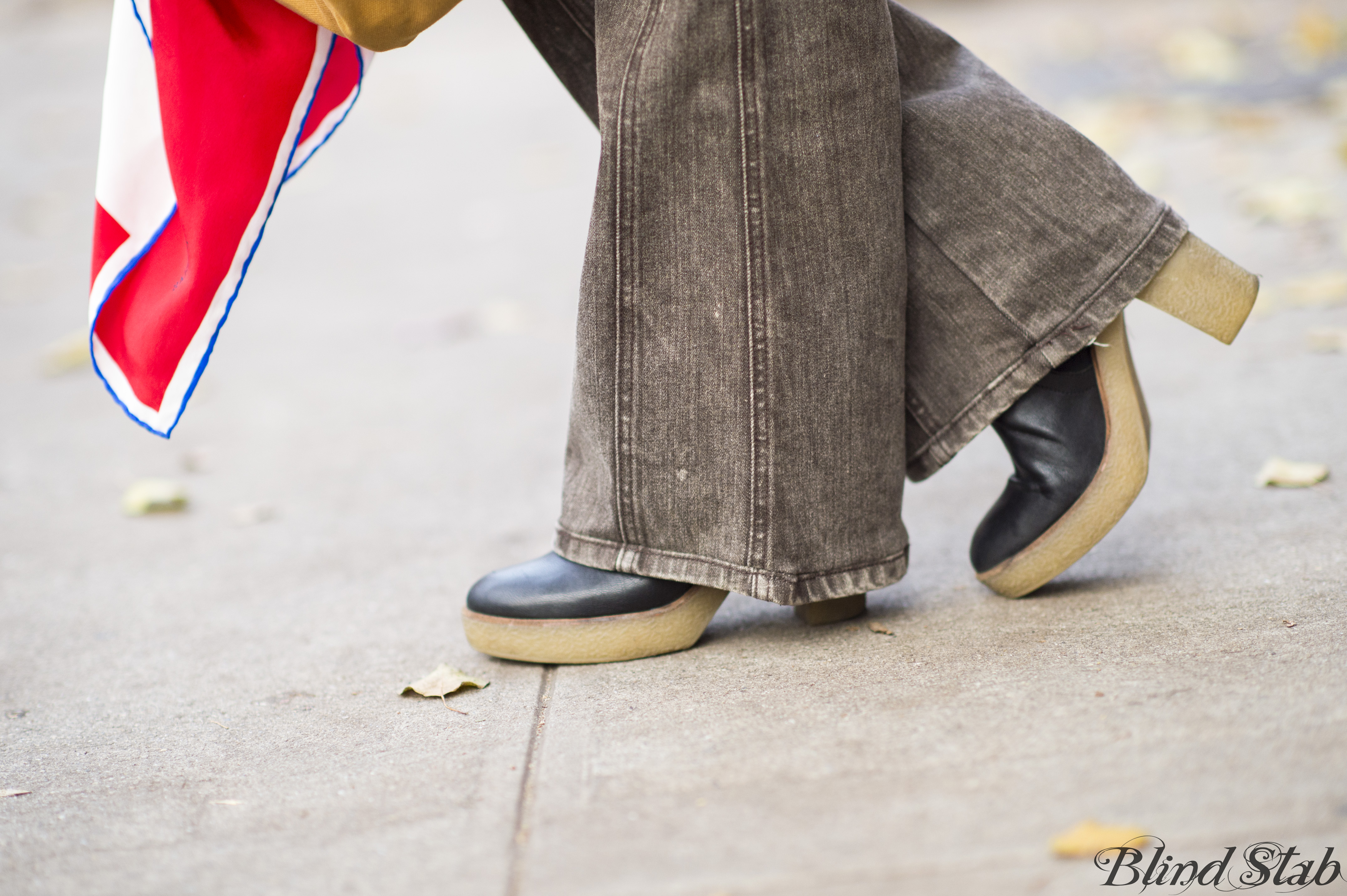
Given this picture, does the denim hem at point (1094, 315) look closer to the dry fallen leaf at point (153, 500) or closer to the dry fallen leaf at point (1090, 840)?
the dry fallen leaf at point (1090, 840)

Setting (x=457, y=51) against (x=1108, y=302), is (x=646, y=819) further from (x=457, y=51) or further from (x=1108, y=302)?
(x=457, y=51)

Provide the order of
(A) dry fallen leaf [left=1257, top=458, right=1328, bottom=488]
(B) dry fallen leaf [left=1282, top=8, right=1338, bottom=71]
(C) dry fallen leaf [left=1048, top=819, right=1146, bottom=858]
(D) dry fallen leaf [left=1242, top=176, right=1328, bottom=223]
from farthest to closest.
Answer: (B) dry fallen leaf [left=1282, top=8, right=1338, bottom=71] → (D) dry fallen leaf [left=1242, top=176, right=1328, bottom=223] → (A) dry fallen leaf [left=1257, top=458, right=1328, bottom=488] → (C) dry fallen leaf [left=1048, top=819, right=1146, bottom=858]

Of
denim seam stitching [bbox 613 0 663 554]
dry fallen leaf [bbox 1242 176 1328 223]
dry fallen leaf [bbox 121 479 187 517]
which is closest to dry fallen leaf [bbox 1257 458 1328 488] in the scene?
denim seam stitching [bbox 613 0 663 554]

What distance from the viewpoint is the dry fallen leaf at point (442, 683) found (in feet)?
3.84

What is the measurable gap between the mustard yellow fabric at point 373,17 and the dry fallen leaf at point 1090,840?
34.4 inches

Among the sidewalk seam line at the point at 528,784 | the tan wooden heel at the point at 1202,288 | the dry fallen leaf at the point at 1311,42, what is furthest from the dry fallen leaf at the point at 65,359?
the dry fallen leaf at the point at 1311,42

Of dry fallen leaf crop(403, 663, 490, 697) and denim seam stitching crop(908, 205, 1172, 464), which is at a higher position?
denim seam stitching crop(908, 205, 1172, 464)

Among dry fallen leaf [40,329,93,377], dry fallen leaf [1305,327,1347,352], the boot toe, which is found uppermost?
the boot toe

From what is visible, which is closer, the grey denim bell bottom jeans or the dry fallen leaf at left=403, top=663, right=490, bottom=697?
the grey denim bell bottom jeans

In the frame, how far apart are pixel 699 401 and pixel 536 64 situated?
578 cm

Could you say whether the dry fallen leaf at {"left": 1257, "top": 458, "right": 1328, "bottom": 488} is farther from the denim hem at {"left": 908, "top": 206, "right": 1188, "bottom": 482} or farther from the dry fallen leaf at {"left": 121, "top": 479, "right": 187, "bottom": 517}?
the dry fallen leaf at {"left": 121, "top": 479, "right": 187, "bottom": 517}

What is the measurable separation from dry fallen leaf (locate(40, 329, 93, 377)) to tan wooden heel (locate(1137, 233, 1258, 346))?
2285 millimetres

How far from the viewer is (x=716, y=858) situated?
817 millimetres

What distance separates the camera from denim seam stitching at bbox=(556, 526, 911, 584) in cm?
111
